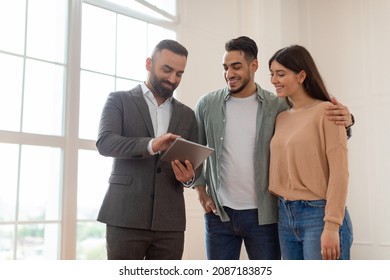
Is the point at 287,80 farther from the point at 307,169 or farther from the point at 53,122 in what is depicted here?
the point at 53,122

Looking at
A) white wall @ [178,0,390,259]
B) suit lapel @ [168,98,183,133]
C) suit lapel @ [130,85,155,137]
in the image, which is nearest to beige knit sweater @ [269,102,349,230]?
suit lapel @ [168,98,183,133]

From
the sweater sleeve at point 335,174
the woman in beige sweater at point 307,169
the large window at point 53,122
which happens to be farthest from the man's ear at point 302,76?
the large window at point 53,122

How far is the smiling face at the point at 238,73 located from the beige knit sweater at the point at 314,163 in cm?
31

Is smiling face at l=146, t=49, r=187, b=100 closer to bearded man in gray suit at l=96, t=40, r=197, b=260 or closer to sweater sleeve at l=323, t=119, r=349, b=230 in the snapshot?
bearded man in gray suit at l=96, t=40, r=197, b=260

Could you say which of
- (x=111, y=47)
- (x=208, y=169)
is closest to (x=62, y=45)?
(x=111, y=47)

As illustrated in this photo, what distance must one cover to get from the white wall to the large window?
775mm

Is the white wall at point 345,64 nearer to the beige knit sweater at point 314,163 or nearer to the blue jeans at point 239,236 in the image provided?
the blue jeans at point 239,236

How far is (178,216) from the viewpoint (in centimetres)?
186

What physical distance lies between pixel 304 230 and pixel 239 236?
0.37m

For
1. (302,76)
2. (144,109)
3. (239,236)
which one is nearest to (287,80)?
(302,76)

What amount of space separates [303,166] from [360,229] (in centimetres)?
276

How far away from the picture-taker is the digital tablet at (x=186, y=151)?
5.57 ft

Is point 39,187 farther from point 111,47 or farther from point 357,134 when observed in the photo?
point 357,134

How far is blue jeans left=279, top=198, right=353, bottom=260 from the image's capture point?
1.77 meters
